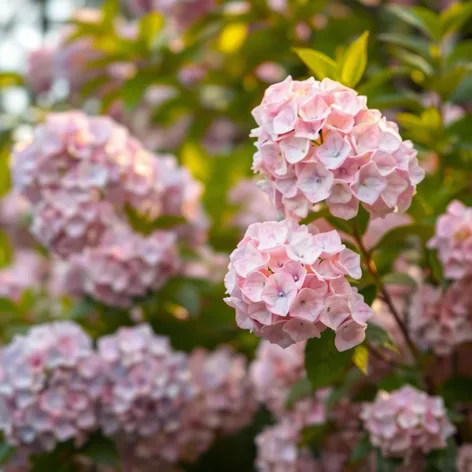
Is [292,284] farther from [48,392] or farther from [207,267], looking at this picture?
[207,267]

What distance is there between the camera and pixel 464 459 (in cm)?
90

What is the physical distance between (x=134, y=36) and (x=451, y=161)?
0.70 meters

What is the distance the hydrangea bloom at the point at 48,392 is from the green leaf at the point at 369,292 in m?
0.38

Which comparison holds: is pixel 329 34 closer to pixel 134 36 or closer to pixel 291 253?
pixel 134 36

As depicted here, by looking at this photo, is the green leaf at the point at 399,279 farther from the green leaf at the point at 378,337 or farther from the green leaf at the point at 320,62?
the green leaf at the point at 320,62

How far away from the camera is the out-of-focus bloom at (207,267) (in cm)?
127

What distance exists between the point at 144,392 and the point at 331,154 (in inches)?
17.7

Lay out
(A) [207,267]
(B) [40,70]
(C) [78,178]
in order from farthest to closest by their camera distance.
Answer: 1. (B) [40,70]
2. (A) [207,267]
3. (C) [78,178]

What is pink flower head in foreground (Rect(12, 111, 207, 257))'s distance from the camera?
107 cm

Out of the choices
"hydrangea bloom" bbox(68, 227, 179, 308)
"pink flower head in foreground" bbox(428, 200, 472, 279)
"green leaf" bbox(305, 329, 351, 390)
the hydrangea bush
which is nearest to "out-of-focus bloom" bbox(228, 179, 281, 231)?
the hydrangea bush

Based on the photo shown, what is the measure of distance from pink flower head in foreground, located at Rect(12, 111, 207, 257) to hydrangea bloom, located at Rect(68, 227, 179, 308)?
0.08 ft

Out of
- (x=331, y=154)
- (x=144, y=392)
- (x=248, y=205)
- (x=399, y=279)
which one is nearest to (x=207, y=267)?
(x=248, y=205)

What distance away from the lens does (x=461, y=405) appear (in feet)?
3.34

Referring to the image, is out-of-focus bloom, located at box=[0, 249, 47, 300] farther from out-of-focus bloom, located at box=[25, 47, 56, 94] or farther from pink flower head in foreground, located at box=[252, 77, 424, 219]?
pink flower head in foreground, located at box=[252, 77, 424, 219]
